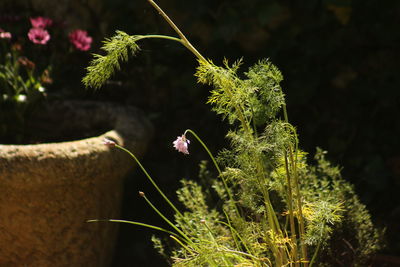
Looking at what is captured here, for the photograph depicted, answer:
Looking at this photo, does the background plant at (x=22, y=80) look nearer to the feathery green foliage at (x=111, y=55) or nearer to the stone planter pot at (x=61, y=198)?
the stone planter pot at (x=61, y=198)

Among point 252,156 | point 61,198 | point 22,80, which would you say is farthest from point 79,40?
point 252,156

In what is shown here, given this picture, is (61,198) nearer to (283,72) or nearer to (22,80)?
(22,80)

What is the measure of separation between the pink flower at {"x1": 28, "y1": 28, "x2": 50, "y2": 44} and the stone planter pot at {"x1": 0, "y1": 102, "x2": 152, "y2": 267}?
509mm

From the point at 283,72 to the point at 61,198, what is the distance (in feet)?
4.60

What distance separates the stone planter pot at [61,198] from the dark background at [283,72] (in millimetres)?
456

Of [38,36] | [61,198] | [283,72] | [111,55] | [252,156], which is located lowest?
[61,198]

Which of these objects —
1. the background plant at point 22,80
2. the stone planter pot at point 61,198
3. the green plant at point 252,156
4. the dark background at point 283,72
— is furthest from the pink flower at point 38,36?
the green plant at point 252,156

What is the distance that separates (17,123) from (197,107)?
1099 mm

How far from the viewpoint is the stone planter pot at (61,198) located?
2.02 m

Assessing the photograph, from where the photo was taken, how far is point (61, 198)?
215 centimetres

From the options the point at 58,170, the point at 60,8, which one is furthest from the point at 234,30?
the point at 58,170

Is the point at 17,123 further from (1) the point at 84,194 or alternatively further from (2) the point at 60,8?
(2) the point at 60,8

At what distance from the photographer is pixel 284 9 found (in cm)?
291

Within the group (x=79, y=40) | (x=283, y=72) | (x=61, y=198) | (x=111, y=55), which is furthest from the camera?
(x=283, y=72)
